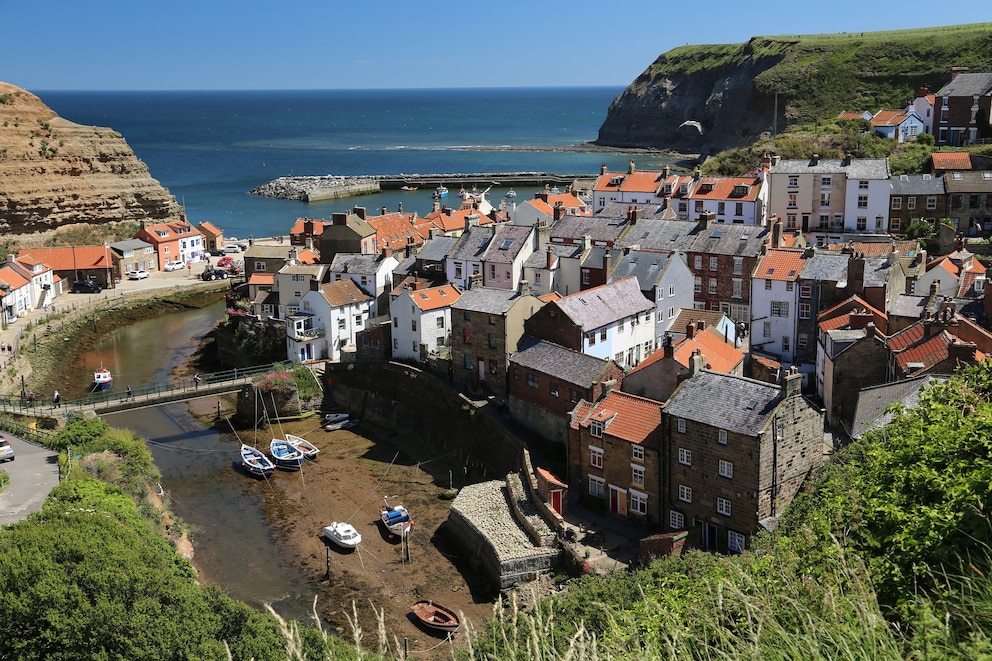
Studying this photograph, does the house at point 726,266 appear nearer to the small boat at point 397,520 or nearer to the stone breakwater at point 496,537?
the stone breakwater at point 496,537

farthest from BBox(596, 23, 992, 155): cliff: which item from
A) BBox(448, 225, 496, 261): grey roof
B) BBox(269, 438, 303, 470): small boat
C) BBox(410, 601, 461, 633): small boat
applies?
BBox(410, 601, 461, 633): small boat

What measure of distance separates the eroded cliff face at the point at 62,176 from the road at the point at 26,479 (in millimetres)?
52988

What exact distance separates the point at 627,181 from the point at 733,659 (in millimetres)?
63578

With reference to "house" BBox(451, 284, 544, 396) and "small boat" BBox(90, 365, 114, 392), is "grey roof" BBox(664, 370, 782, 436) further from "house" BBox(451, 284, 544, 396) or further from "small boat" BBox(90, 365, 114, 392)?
"small boat" BBox(90, 365, 114, 392)

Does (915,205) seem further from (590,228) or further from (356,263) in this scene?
(356,263)

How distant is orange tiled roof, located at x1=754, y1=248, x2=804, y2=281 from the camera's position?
44.7 meters

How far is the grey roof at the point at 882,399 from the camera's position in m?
29.7

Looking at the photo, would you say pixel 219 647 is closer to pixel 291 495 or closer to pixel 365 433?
pixel 291 495

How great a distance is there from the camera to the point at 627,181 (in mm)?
69875

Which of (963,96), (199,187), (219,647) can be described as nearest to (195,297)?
(219,647)

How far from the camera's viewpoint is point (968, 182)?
200ft

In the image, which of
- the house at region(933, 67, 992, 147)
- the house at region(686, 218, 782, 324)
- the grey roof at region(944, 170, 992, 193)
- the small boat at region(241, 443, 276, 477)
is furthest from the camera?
the house at region(933, 67, 992, 147)

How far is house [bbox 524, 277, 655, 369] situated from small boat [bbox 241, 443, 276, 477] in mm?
12695

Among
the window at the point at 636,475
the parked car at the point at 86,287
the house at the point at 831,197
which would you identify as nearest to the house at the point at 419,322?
the window at the point at 636,475
